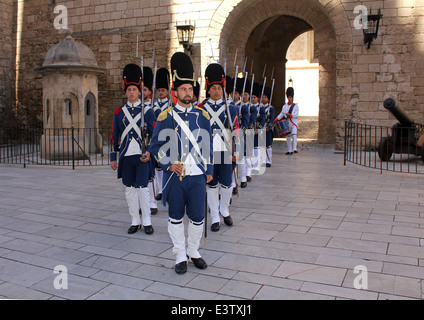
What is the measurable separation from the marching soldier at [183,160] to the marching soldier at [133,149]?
1053 millimetres

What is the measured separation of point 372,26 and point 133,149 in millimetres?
9109

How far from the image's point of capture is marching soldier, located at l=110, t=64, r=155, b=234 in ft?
16.7

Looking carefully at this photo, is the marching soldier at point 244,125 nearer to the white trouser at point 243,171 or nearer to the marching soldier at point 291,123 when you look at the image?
the white trouser at point 243,171

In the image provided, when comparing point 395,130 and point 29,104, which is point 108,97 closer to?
point 29,104

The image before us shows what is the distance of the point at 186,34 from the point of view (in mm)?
13695

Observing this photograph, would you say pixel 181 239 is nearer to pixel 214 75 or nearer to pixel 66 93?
pixel 214 75

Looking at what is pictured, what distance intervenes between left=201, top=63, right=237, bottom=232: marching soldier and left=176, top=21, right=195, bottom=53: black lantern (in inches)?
336

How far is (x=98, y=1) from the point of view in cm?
1545

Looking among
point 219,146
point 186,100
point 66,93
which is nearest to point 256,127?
point 219,146

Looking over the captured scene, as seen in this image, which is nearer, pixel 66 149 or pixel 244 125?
pixel 244 125

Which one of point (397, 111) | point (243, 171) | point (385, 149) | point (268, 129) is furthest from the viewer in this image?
point (268, 129)

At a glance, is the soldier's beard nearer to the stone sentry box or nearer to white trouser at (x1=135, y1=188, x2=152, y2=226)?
white trouser at (x1=135, y1=188, x2=152, y2=226)

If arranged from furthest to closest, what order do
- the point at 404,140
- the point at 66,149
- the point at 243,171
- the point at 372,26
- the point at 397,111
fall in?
the point at 372,26 < the point at 66,149 < the point at 404,140 < the point at 397,111 < the point at 243,171

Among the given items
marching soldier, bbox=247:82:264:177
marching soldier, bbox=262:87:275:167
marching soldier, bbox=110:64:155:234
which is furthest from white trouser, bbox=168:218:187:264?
marching soldier, bbox=262:87:275:167
